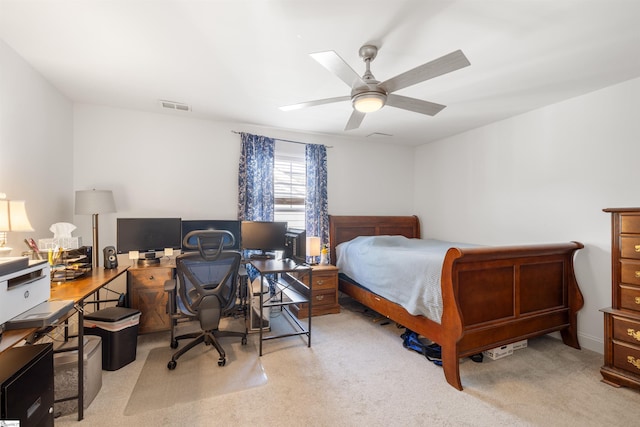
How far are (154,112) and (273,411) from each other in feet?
11.6

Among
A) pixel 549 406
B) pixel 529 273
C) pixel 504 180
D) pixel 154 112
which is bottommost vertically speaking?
pixel 549 406

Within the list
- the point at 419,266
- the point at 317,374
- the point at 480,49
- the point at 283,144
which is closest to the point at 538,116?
the point at 480,49

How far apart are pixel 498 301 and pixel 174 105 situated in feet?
12.8

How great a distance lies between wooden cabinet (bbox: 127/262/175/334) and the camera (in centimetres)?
281

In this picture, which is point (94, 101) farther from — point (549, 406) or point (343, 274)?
point (549, 406)

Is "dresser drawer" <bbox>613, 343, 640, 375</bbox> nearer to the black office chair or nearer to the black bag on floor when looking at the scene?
the black bag on floor

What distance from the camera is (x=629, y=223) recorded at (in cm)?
206

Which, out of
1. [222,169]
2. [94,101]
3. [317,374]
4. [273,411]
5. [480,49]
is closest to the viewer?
[273,411]

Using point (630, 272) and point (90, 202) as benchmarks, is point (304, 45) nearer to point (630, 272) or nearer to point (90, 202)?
point (90, 202)

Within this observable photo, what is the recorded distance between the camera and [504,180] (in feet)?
11.6

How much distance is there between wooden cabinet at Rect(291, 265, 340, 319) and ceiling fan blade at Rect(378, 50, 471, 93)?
7.86 feet

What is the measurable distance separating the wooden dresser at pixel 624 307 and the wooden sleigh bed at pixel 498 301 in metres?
0.45

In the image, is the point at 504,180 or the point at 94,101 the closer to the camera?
the point at 94,101

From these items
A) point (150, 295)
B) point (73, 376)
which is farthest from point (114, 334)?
point (150, 295)
